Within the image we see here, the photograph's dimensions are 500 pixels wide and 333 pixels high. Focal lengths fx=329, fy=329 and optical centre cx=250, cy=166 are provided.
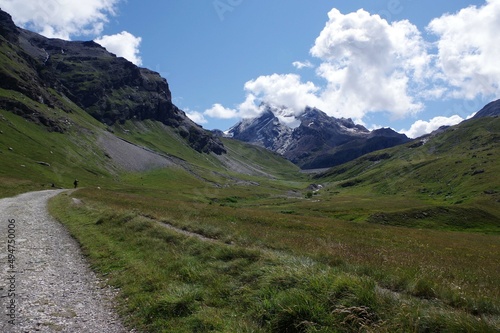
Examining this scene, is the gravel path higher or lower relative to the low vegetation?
lower

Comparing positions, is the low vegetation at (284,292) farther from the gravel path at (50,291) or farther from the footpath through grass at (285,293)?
the gravel path at (50,291)

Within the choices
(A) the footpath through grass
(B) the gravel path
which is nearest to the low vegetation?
(A) the footpath through grass

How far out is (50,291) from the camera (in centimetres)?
1290

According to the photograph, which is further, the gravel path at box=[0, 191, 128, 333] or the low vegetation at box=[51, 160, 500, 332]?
the gravel path at box=[0, 191, 128, 333]

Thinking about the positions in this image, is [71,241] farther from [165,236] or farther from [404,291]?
[404,291]

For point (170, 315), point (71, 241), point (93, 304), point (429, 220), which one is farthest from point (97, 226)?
point (429, 220)

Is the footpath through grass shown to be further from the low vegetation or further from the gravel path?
the gravel path

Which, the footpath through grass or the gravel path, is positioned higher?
the footpath through grass

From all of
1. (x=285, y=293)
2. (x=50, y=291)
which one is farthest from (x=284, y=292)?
(x=50, y=291)

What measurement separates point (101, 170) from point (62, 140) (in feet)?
108

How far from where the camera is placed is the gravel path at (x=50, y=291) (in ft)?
33.6

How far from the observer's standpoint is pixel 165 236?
20828 millimetres

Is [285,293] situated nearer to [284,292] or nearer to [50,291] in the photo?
[284,292]

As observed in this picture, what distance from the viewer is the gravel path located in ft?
33.6
